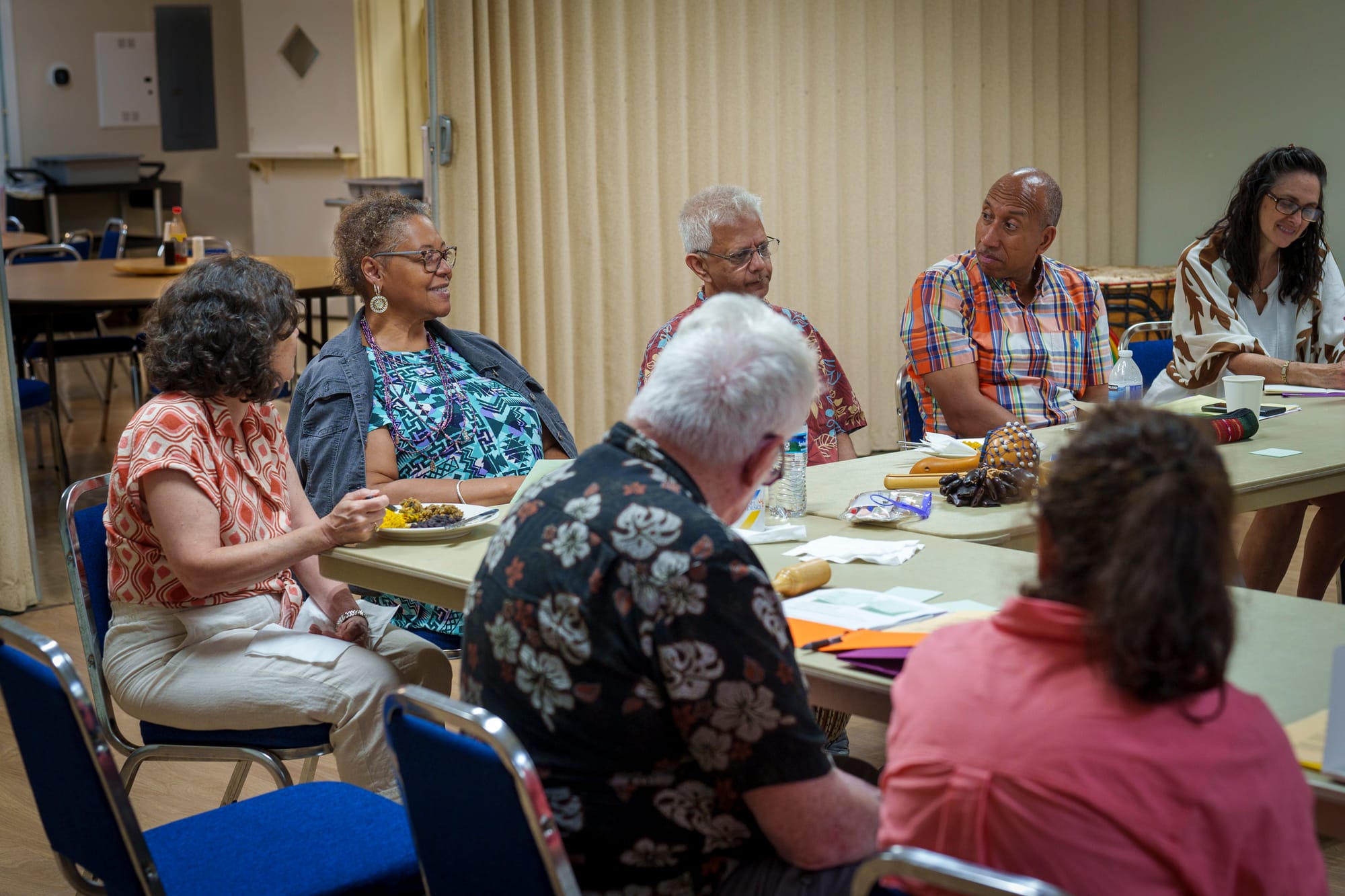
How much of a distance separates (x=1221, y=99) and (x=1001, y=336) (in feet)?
11.7

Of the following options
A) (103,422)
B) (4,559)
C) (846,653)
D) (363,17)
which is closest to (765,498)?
(846,653)

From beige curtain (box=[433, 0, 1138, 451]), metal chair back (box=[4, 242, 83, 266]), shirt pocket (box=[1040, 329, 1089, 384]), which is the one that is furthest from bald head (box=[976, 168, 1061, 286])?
metal chair back (box=[4, 242, 83, 266])

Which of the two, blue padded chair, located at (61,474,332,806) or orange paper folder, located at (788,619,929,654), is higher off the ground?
orange paper folder, located at (788,619,929,654)

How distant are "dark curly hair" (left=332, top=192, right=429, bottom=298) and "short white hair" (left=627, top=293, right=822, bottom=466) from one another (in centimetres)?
169

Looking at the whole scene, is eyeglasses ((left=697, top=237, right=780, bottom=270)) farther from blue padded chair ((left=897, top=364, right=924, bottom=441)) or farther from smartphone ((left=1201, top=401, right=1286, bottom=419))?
smartphone ((left=1201, top=401, right=1286, bottom=419))

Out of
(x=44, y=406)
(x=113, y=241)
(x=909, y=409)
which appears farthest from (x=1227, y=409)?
(x=113, y=241)

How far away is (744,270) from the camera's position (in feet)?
10.5

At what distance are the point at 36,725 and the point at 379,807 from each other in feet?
1.48

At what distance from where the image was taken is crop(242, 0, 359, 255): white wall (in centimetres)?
934

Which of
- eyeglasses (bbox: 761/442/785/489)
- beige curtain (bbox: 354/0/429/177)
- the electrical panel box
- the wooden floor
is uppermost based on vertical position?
the electrical panel box

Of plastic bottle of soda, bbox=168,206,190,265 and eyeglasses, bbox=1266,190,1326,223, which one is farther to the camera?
plastic bottle of soda, bbox=168,206,190,265

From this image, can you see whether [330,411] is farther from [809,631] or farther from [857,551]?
[809,631]

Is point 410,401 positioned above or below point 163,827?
above

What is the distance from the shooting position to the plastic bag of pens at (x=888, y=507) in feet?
7.43
